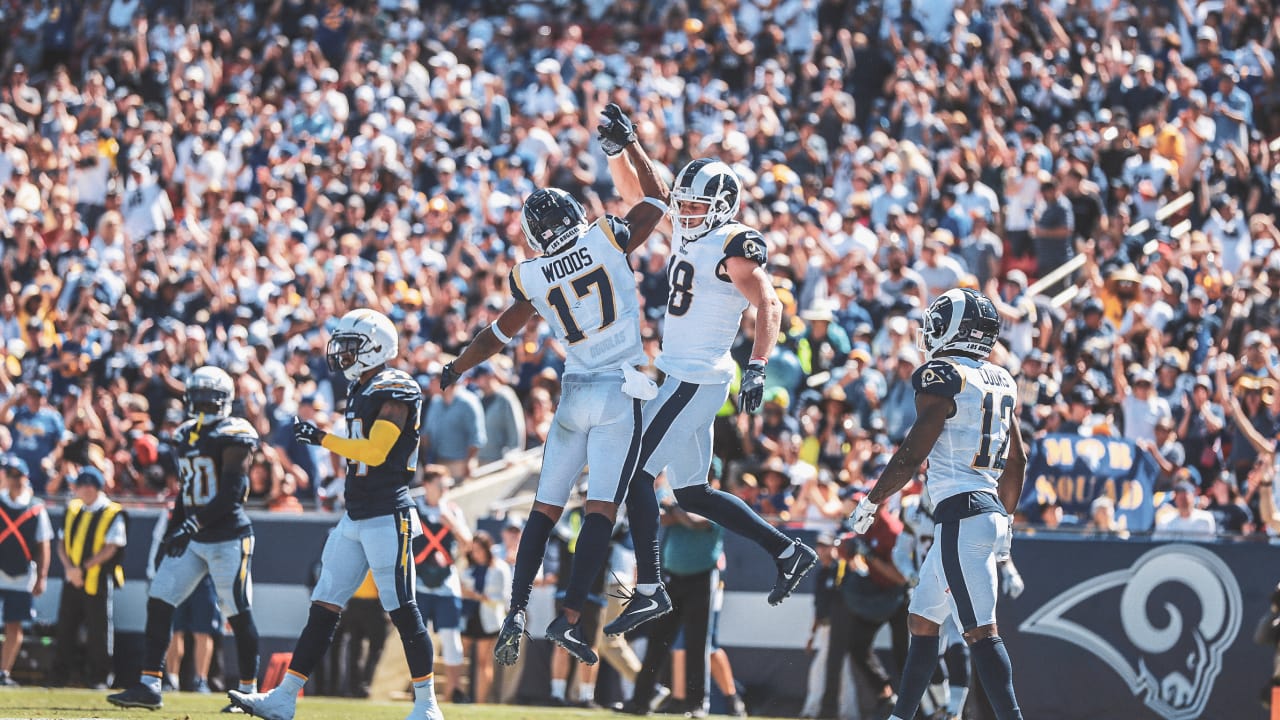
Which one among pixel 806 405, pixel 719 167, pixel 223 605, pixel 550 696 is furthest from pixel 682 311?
pixel 806 405

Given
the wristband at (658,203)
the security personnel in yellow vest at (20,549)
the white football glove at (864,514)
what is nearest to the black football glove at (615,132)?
the wristband at (658,203)

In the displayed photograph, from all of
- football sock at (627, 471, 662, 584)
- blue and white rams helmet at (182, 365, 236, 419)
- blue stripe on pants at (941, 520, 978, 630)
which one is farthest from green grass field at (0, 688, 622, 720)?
blue stripe on pants at (941, 520, 978, 630)

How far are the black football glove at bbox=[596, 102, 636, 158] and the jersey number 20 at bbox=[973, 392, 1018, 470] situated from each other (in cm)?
244

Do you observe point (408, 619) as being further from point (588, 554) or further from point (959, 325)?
point (959, 325)

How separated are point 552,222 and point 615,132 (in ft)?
2.18

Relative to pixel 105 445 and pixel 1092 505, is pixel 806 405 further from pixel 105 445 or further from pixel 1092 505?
pixel 105 445

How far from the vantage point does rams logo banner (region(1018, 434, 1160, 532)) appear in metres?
14.6

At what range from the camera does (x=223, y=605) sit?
11703 mm

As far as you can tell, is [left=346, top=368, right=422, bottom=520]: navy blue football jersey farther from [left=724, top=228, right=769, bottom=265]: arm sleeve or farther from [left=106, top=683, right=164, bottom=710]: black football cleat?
[left=106, top=683, right=164, bottom=710]: black football cleat

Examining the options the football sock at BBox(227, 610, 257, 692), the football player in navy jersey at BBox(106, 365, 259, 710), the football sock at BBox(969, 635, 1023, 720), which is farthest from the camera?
the football player in navy jersey at BBox(106, 365, 259, 710)

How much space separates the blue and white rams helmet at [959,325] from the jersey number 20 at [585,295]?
169 centimetres

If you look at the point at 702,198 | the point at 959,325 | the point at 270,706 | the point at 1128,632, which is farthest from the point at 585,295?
the point at 1128,632

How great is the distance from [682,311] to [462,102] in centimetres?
1405

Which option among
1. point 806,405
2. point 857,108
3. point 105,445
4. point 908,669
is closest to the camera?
point 908,669
